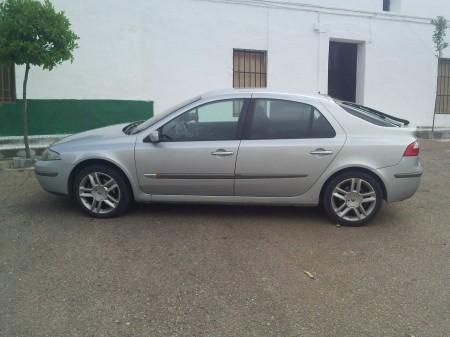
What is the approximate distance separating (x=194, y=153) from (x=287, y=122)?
1148 millimetres

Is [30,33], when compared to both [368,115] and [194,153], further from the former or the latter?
[368,115]

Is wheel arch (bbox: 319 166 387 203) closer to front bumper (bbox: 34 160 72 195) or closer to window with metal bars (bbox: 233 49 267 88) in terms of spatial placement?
front bumper (bbox: 34 160 72 195)

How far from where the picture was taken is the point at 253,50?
460 inches

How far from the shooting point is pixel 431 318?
3.24m

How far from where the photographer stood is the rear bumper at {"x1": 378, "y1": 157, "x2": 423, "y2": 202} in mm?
5094

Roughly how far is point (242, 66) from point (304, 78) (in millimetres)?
1807

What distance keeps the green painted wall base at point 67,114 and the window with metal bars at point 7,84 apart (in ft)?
0.72

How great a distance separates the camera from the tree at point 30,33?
7.49 m

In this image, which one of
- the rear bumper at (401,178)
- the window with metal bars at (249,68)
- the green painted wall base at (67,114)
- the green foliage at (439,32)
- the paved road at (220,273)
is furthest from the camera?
the green foliage at (439,32)

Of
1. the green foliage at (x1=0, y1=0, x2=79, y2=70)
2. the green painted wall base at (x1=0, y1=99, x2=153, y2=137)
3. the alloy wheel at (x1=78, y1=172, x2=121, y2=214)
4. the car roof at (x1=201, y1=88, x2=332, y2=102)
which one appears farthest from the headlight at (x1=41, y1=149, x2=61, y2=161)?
the green painted wall base at (x1=0, y1=99, x2=153, y2=137)

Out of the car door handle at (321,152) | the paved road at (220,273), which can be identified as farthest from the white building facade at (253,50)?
the paved road at (220,273)

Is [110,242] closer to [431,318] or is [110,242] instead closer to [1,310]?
[1,310]

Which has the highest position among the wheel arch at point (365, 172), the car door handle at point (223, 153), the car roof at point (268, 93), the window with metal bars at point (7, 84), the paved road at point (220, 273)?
the window with metal bars at point (7, 84)

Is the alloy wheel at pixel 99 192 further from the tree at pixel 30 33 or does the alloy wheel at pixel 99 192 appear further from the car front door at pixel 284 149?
the tree at pixel 30 33
